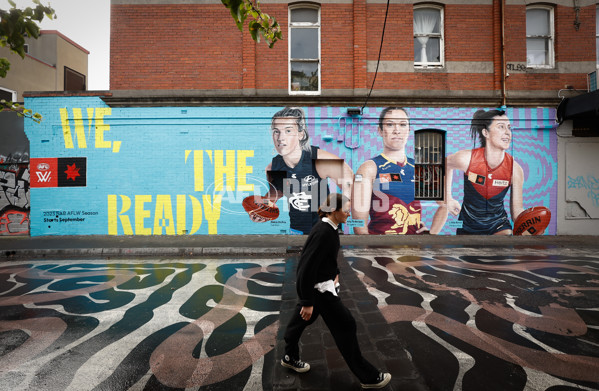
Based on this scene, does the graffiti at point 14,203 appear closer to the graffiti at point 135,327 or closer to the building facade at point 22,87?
the building facade at point 22,87

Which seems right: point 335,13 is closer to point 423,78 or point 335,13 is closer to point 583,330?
point 423,78

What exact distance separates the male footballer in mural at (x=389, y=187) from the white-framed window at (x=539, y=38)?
5.29 metres

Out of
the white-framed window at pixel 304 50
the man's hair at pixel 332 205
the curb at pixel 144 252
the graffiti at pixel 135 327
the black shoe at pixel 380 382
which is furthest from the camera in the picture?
the white-framed window at pixel 304 50

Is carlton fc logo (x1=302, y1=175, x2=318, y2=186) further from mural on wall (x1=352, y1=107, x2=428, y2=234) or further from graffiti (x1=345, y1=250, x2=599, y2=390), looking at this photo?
graffiti (x1=345, y1=250, x2=599, y2=390)

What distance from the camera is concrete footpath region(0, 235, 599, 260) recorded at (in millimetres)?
8188

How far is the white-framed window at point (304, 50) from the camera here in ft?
35.2

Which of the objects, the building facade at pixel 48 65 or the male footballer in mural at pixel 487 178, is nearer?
the male footballer in mural at pixel 487 178

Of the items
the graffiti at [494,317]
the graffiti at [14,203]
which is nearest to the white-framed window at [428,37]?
the graffiti at [494,317]

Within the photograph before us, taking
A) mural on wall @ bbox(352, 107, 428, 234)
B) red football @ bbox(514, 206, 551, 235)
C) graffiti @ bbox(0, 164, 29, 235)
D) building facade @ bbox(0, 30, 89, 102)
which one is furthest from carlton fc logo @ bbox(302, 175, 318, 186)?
building facade @ bbox(0, 30, 89, 102)

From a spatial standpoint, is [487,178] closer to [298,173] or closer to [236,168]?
[298,173]

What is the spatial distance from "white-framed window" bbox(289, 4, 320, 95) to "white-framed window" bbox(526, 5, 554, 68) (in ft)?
25.5

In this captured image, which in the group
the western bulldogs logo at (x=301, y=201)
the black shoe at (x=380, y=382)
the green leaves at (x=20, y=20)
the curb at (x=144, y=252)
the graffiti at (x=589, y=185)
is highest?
the green leaves at (x=20, y=20)

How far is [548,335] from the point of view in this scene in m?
3.59

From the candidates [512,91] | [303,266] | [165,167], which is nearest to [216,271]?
[303,266]
